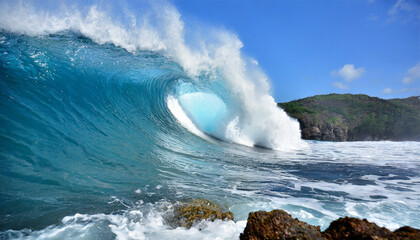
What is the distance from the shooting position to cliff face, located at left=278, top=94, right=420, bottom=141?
102 ft

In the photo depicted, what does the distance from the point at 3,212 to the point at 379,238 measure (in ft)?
13.3

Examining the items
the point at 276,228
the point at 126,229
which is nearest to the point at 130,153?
the point at 126,229

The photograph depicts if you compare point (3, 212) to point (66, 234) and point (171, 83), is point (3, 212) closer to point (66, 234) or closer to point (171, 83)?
point (66, 234)

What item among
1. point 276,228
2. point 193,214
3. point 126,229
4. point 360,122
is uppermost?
point 360,122

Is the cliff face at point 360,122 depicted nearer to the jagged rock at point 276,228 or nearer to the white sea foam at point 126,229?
the white sea foam at point 126,229

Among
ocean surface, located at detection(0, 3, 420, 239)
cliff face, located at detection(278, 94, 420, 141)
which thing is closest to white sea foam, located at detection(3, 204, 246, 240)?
ocean surface, located at detection(0, 3, 420, 239)

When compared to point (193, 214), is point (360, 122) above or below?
above

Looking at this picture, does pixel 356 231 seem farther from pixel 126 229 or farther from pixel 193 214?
pixel 126 229

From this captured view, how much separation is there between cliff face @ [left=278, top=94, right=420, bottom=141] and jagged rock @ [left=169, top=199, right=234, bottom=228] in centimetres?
3031

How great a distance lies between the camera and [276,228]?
1789mm

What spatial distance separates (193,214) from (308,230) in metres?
1.52

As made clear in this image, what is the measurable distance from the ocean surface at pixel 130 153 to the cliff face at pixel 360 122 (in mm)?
22633

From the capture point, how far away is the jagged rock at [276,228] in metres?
1.73

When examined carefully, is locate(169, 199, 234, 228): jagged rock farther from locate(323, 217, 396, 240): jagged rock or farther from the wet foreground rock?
locate(323, 217, 396, 240): jagged rock
